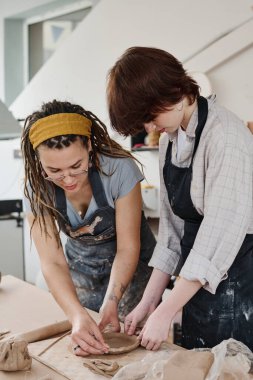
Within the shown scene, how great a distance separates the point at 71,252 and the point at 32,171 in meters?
0.41

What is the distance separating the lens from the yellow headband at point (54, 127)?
1.48 meters

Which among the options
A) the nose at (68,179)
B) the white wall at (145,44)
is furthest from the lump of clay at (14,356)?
the white wall at (145,44)

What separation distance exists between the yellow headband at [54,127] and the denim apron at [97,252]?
0.21 m

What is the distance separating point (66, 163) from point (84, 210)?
301 mm

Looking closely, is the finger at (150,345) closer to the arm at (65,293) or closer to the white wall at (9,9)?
the arm at (65,293)

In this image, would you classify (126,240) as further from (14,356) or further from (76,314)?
(14,356)

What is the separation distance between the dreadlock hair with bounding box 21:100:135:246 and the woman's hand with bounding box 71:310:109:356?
377 millimetres

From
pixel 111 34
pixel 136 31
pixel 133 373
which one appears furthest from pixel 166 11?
pixel 133 373

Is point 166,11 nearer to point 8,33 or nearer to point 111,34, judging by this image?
point 111,34

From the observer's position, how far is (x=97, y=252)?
179cm

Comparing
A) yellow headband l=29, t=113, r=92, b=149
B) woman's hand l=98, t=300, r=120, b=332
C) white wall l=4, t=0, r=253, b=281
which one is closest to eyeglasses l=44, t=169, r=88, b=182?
yellow headband l=29, t=113, r=92, b=149

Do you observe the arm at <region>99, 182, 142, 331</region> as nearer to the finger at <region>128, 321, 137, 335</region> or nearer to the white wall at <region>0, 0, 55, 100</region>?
the finger at <region>128, 321, 137, 335</region>

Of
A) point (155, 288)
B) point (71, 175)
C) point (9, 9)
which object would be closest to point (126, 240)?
point (155, 288)

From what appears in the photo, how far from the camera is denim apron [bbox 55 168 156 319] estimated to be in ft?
5.54
